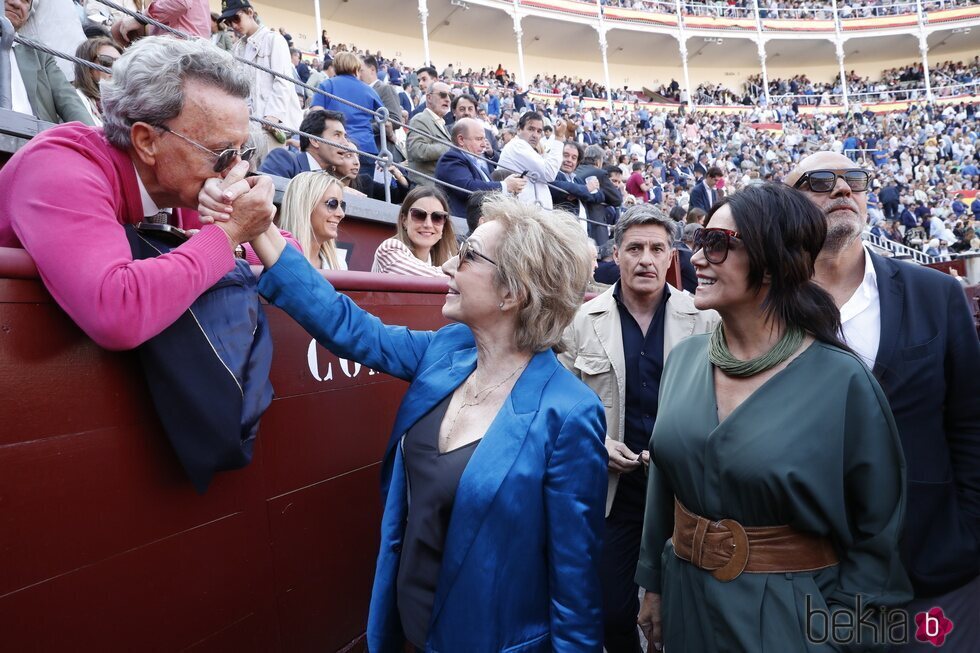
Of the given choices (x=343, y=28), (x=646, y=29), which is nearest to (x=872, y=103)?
(x=646, y=29)

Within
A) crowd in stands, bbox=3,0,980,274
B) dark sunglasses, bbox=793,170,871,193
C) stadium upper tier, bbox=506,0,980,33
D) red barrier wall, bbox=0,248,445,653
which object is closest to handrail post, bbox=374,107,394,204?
crowd in stands, bbox=3,0,980,274

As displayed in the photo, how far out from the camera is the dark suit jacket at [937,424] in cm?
200

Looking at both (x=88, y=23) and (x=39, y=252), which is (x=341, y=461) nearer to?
(x=39, y=252)

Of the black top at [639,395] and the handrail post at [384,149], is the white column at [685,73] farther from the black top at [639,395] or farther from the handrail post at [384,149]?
the black top at [639,395]

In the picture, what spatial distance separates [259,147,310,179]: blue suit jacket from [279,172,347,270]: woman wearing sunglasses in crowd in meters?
1.69

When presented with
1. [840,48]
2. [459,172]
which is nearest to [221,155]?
[459,172]

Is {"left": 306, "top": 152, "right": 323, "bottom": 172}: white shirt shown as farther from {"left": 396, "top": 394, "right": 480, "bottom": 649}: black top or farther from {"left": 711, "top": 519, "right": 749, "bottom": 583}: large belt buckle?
{"left": 711, "top": 519, "right": 749, "bottom": 583}: large belt buckle

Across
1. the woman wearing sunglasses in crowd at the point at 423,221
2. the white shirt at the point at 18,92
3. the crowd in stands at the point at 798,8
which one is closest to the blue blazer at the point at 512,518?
the woman wearing sunglasses in crowd at the point at 423,221

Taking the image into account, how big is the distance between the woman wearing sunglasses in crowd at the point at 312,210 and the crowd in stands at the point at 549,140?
4cm

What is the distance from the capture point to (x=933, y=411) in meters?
2.08

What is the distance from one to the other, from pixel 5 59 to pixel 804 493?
3.90 m

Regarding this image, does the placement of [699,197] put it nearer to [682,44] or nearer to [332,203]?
[332,203]

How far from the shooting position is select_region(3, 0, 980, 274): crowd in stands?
5.26m

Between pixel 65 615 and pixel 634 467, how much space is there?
77.1 inches
